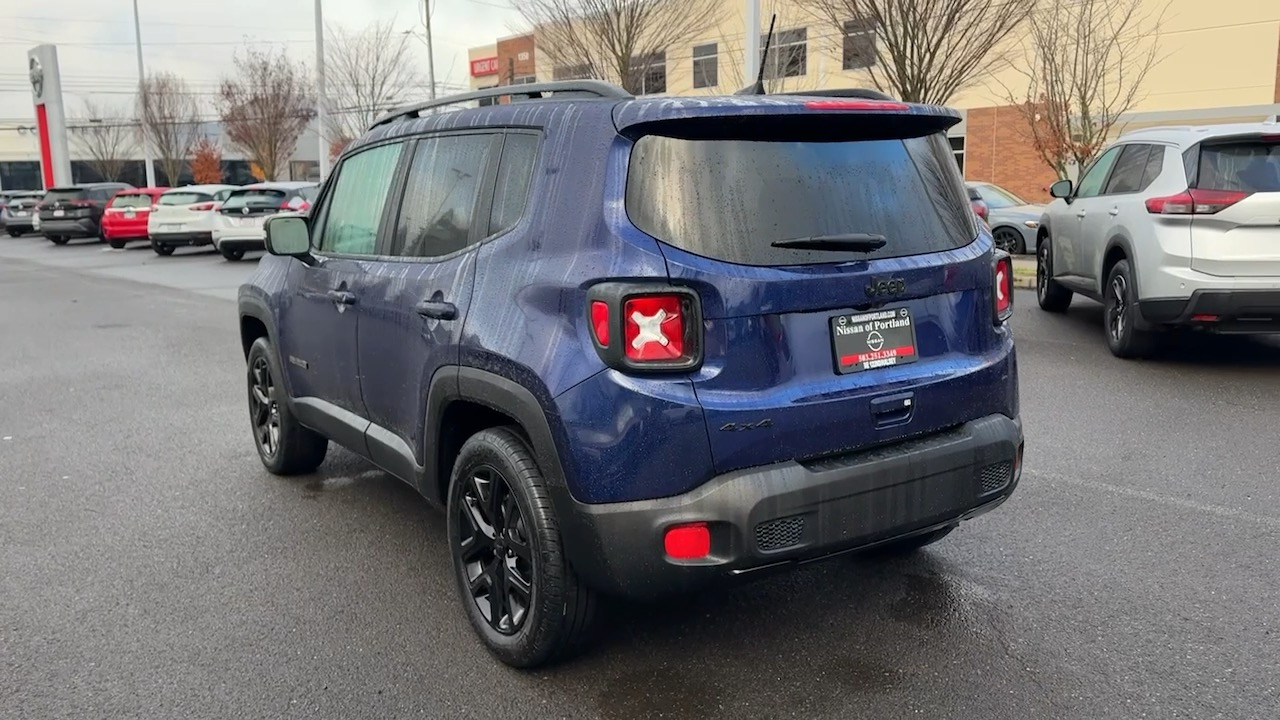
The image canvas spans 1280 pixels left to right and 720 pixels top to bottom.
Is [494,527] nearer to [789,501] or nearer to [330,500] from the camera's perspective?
[789,501]

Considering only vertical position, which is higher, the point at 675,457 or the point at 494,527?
the point at 675,457

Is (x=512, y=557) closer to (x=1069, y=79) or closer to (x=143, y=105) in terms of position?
(x=1069, y=79)

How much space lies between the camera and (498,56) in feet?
166

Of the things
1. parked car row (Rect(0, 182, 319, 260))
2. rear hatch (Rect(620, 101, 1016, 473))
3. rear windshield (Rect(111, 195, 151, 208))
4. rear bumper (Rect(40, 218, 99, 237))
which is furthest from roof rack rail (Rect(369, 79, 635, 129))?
rear bumper (Rect(40, 218, 99, 237))

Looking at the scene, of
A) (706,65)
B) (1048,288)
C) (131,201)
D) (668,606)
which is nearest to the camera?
(668,606)

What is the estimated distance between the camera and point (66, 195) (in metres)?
Answer: 29.6

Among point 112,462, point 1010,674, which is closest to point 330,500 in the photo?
point 112,462

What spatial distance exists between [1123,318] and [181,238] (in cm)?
2131

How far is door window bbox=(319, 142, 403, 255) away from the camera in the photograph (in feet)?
14.5

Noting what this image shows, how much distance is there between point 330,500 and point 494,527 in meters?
2.15

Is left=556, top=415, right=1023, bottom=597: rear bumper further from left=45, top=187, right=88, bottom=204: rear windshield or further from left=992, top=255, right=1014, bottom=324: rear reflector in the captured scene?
left=45, top=187, right=88, bottom=204: rear windshield

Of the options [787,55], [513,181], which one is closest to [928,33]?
[787,55]

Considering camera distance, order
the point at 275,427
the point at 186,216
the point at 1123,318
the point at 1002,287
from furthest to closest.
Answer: the point at 186,216 → the point at 1123,318 → the point at 275,427 → the point at 1002,287

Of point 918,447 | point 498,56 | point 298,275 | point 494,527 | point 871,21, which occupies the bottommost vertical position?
point 494,527
